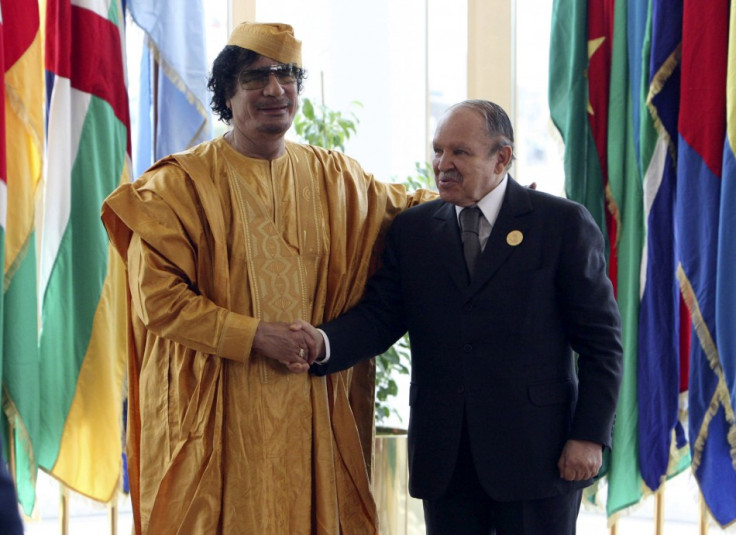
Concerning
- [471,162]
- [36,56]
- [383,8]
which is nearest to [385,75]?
[383,8]

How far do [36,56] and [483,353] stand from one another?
1881mm

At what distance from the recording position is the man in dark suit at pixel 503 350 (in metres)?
2.48

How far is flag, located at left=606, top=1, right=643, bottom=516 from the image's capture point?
3500mm

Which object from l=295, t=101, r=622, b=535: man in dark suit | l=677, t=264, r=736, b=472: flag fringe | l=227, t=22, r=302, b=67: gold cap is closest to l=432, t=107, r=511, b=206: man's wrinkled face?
l=295, t=101, r=622, b=535: man in dark suit

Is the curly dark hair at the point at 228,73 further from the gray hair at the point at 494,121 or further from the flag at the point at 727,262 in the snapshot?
the flag at the point at 727,262

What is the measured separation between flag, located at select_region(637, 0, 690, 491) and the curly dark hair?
1270mm

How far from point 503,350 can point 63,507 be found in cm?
196

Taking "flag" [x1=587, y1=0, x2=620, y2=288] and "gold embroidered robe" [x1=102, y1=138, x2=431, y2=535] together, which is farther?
"flag" [x1=587, y1=0, x2=620, y2=288]

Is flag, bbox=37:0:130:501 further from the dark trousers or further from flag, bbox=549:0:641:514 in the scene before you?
flag, bbox=549:0:641:514

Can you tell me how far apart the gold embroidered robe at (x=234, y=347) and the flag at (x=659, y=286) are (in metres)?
1.18

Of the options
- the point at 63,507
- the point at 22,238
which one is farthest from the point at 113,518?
the point at 22,238

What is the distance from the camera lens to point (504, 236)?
8.37 ft

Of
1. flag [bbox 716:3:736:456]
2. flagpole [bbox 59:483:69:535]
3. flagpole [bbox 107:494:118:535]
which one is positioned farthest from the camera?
flagpole [bbox 107:494:118:535]

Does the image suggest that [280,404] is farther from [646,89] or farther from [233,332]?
[646,89]
